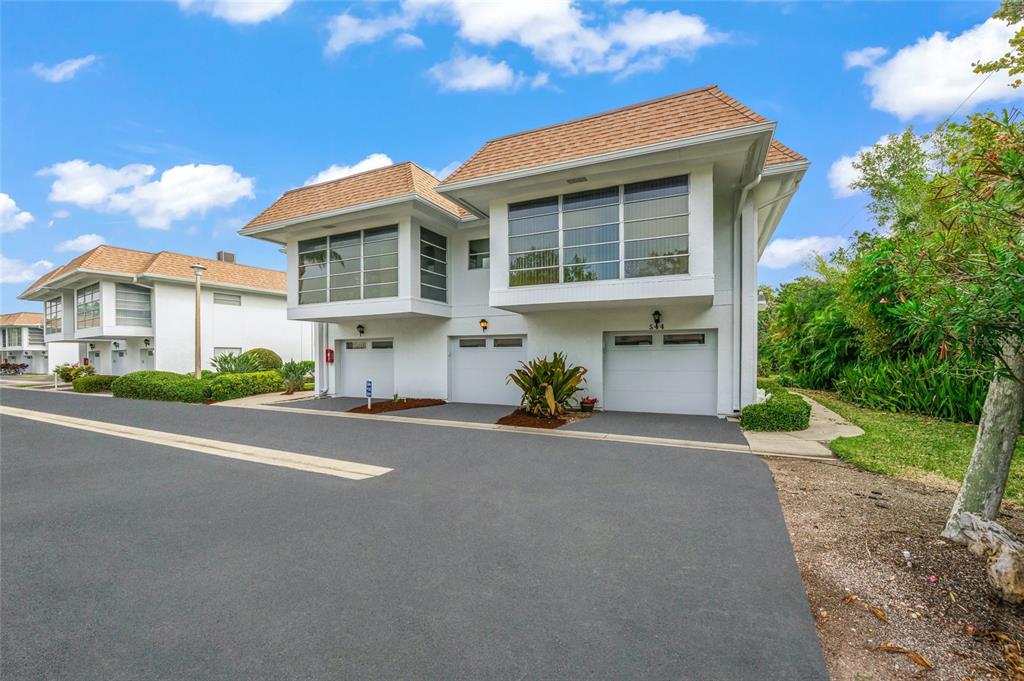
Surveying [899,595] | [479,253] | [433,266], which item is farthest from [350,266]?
[899,595]

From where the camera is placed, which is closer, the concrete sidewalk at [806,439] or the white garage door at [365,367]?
the concrete sidewalk at [806,439]

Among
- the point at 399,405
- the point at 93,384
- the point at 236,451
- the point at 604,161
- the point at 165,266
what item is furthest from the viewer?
the point at 165,266

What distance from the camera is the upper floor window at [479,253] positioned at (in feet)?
42.9

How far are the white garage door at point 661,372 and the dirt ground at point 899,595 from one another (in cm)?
580

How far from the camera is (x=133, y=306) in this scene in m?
20.6

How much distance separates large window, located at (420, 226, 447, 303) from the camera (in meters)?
12.5

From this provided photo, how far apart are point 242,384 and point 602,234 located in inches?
541

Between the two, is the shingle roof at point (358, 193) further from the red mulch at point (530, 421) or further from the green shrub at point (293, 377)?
the red mulch at point (530, 421)

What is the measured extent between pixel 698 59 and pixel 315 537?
13.0m

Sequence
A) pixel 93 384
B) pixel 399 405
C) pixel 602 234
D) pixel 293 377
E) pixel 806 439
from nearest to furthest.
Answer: pixel 806 439 < pixel 602 234 < pixel 399 405 < pixel 293 377 < pixel 93 384

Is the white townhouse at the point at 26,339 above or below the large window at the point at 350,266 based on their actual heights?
below

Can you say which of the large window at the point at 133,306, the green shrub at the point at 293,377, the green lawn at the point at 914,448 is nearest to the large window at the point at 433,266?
the green shrub at the point at 293,377

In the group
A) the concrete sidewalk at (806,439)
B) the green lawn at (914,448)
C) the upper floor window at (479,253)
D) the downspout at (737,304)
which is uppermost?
the upper floor window at (479,253)

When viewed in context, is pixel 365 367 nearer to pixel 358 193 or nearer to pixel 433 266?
pixel 433 266
